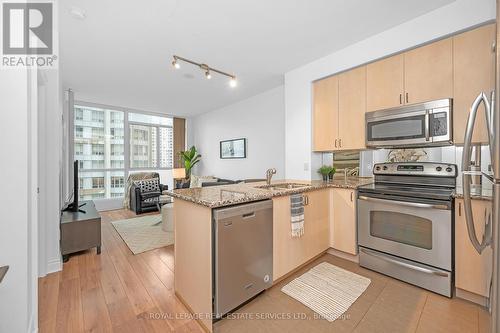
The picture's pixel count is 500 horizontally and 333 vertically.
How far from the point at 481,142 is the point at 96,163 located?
6.96 m

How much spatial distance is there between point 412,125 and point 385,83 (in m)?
0.58

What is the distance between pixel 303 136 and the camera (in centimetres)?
324

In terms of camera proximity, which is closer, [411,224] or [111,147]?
[411,224]

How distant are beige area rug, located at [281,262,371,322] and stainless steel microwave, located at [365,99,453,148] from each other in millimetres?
1507

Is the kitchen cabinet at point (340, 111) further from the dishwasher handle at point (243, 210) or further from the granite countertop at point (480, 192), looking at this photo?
the dishwasher handle at point (243, 210)

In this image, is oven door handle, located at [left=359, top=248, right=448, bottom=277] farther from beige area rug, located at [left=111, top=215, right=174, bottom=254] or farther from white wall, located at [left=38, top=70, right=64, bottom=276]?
white wall, located at [left=38, top=70, right=64, bottom=276]

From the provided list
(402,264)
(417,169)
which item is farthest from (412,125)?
(402,264)

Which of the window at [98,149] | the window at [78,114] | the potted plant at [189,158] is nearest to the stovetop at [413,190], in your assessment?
the potted plant at [189,158]

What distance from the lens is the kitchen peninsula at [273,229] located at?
1.55 m

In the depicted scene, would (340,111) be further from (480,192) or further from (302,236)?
(302,236)

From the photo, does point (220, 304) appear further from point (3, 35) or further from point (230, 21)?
point (230, 21)

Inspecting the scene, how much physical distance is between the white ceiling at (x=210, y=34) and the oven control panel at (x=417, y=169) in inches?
59.0

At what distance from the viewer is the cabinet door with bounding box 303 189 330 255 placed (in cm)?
235

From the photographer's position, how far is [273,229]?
76.5 inches
